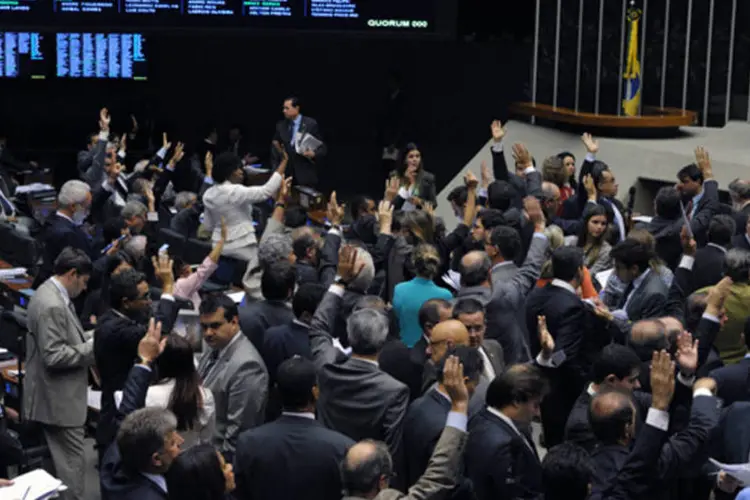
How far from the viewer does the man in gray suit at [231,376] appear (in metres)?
6.04

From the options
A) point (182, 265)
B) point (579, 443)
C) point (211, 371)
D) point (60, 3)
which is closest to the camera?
point (579, 443)

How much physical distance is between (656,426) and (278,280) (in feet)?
8.14

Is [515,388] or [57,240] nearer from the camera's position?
[515,388]

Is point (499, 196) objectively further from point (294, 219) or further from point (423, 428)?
point (423, 428)

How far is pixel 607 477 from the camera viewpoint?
16.5 ft

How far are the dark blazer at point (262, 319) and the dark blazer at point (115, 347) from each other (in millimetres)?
442

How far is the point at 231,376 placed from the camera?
6047 millimetres

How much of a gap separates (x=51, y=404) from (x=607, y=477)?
325cm

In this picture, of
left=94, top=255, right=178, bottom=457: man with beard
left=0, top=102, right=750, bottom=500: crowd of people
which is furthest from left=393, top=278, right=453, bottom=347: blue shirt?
left=94, top=255, right=178, bottom=457: man with beard

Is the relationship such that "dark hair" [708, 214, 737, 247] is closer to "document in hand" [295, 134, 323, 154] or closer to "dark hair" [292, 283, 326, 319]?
"dark hair" [292, 283, 326, 319]

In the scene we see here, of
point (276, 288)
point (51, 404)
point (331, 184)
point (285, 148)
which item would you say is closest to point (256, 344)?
point (276, 288)

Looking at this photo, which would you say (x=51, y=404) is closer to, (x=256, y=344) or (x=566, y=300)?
(x=256, y=344)

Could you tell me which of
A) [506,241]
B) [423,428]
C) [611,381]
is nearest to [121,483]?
[423,428]

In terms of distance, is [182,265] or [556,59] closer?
[182,265]
